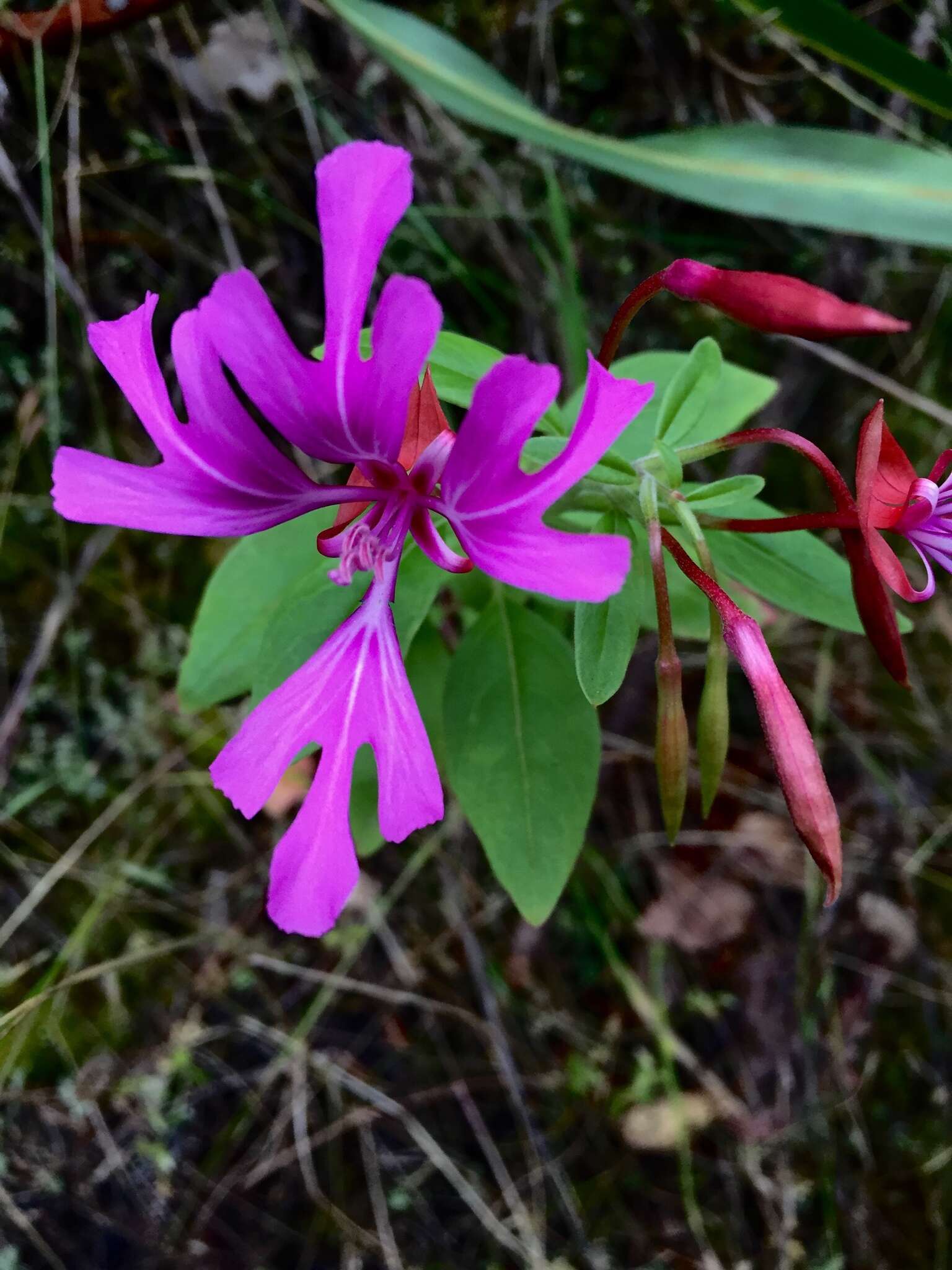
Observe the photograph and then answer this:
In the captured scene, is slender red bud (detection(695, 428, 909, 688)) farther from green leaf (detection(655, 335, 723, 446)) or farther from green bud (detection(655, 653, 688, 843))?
green leaf (detection(655, 335, 723, 446))

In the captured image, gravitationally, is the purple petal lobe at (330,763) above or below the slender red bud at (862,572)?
below

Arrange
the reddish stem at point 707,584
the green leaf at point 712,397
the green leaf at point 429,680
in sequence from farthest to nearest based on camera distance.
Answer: the green leaf at point 429,680
the green leaf at point 712,397
the reddish stem at point 707,584

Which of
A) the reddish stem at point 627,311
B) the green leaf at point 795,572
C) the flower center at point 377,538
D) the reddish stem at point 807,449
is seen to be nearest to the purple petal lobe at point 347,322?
the flower center at point 377,538

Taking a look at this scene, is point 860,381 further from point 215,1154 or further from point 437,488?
point 215,1154

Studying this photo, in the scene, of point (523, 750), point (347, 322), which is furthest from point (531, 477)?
point (523, 750)

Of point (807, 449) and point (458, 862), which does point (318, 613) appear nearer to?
point (807, 449)

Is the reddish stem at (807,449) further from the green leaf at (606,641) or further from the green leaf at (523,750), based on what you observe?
the green leaf at (523,750)

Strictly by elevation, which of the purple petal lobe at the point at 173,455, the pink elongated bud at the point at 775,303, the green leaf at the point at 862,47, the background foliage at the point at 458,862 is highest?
the green leaf at the point at 862,47
